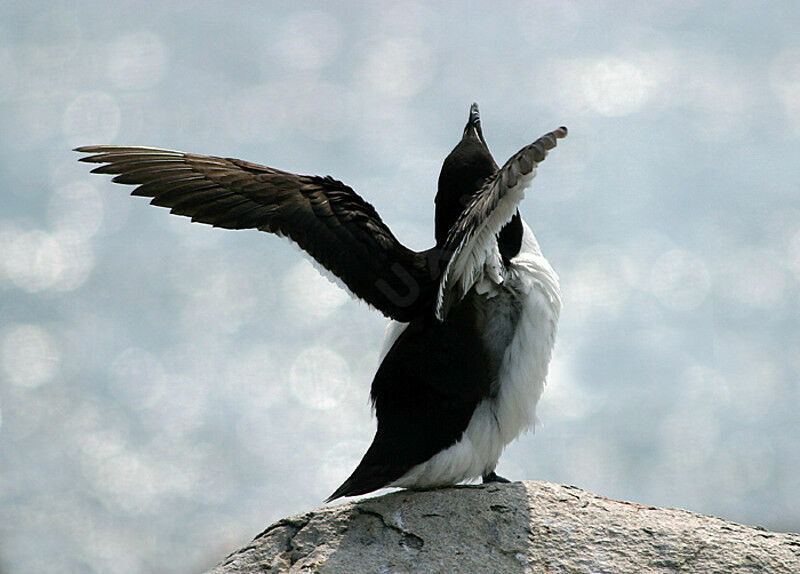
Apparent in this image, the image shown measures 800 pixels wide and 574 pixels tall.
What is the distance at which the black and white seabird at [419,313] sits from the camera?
6.13 m

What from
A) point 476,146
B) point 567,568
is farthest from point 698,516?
point 476,146

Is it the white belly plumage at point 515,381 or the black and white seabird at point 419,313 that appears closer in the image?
the black and white seabird at point 419,313

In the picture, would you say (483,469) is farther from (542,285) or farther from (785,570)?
(785,570)

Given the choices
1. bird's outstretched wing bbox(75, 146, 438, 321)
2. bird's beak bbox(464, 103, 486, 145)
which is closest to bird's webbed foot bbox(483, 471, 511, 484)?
bird's outstretched wing bbox(75, 146, 438, 321)

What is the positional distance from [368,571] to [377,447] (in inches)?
39.5

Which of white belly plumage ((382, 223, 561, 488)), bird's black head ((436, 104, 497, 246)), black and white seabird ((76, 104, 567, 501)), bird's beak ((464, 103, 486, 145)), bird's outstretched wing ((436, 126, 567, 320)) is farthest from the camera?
bird's beak ((464, 103, 486, 145))

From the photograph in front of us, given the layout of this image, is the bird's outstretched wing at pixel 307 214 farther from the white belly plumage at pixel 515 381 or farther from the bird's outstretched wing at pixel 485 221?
the white belly plumage at pixel 515 381

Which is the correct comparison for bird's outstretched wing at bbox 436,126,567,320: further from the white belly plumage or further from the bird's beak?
the bird's beak

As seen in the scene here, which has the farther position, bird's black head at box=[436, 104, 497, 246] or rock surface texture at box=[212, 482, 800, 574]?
bird's black head at box=[436, 104, 497, 246]

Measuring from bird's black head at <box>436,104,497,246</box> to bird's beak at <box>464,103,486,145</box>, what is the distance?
454mm

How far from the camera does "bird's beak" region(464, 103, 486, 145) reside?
25.2ft

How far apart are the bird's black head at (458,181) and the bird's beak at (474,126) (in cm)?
45

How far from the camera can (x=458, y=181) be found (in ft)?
22.9

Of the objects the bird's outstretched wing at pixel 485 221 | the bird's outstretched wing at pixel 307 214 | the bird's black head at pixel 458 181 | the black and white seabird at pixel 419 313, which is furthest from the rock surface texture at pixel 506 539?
the bird's black head at pixel 458 181
